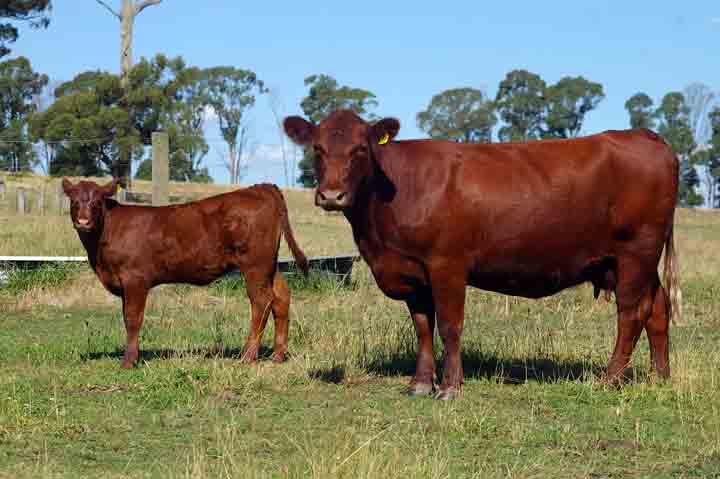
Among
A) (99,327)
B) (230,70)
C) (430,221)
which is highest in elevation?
(230,70)

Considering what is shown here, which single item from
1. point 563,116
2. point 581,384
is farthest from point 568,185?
point 563,116

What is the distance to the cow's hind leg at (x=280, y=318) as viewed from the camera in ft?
28.8

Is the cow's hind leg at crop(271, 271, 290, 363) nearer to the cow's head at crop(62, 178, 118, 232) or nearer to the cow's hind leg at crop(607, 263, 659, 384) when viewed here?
the cow's head at crop(62, 178, 118, 232)

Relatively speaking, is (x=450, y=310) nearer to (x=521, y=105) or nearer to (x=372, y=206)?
(x=372, y=206)

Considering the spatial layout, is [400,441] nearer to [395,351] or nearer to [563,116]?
[395,351]

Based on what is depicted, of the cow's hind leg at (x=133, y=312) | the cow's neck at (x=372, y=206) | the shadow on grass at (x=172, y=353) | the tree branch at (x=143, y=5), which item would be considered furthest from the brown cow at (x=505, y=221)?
the tree branch at (x=143, y=5)

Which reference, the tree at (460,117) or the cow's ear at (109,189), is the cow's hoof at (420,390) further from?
the tree at (460,117)

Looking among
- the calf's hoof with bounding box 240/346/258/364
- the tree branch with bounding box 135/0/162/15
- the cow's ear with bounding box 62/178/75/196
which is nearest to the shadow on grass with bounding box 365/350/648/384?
the calf's hoof with bounding box 240/346/258/364

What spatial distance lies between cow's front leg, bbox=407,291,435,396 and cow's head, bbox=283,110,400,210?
41.8 inches

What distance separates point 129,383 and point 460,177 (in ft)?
9.59

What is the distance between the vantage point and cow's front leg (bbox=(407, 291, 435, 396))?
7.34 metres

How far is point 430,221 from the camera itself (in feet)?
23.7

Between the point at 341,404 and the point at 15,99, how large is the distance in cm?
6607

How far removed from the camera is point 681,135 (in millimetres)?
69000
